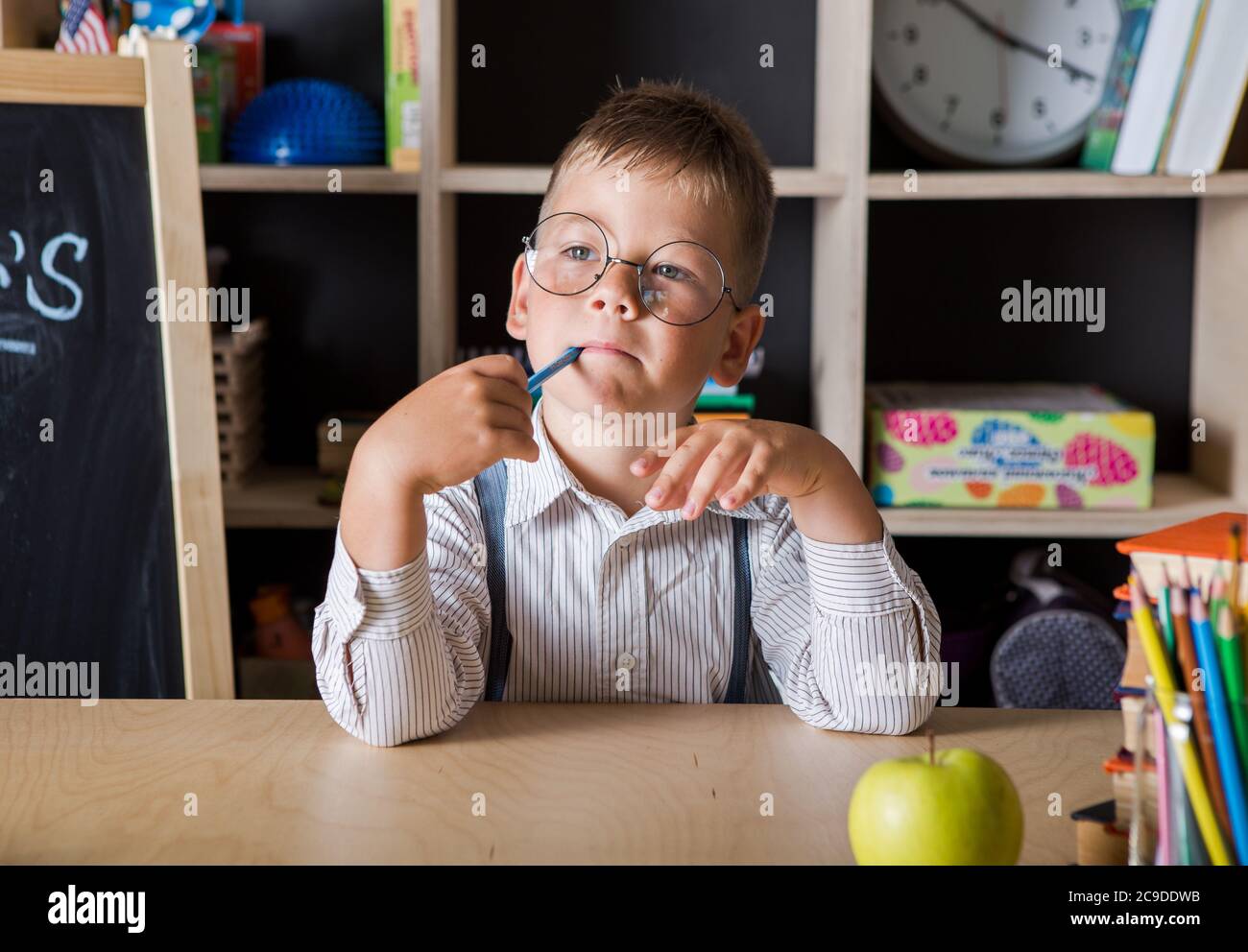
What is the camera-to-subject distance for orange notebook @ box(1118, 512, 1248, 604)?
2.40ft

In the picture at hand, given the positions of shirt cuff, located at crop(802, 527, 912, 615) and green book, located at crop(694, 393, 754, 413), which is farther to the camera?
green book, located at crop(694, 393, 754, 413)

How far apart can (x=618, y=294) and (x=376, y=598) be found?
326 mm

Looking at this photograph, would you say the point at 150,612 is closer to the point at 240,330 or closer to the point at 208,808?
the point at 208,808

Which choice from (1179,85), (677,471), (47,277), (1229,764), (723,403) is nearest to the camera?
(1229,764)

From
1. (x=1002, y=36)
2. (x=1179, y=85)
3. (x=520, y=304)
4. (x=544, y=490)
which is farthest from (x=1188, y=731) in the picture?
(x=1002, y=36)

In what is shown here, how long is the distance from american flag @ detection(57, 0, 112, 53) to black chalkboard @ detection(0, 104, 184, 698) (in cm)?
50

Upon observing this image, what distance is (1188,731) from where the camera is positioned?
1.97 feet

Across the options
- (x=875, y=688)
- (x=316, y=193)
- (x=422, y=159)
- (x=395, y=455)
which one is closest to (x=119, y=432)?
(x=395, y=455)

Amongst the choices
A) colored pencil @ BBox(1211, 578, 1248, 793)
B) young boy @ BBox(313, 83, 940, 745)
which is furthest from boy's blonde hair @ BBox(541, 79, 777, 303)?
colored pencil @ BBox(1211, 578, 1248, 793)

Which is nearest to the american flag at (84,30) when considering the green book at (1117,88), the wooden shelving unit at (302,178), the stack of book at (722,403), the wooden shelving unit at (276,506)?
the wooden shelving unit at (302,178)

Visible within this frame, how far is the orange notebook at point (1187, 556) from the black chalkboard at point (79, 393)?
0.96 meters

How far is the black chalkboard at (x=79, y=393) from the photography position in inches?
52.1

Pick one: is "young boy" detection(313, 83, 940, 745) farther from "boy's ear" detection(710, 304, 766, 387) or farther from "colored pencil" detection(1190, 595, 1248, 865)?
"colored pencil" detection(1190, 595, 1248, 865)

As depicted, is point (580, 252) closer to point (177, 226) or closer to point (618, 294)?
point (618, 294)
